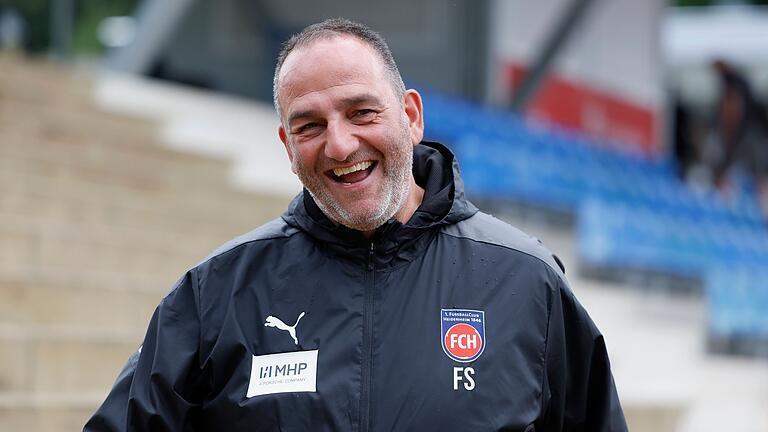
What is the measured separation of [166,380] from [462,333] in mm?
491

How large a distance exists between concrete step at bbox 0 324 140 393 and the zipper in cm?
289

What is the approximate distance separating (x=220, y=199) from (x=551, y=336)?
289 inches

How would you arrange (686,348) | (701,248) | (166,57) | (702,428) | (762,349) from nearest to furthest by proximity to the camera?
1. (702,428)
2. (686,348)
3. (762,349)
4. (701,248)
5. (166,57)

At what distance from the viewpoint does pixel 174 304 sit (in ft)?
7.54

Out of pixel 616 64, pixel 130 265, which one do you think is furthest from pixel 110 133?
pixel 616 64

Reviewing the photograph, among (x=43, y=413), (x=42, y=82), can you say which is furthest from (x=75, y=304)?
(x=42, y=82)

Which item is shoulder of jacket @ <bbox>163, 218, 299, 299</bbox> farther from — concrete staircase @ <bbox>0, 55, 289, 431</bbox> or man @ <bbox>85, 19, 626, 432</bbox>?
concrete staircase @ <bbox>0, 55, 289, 431</bbox>

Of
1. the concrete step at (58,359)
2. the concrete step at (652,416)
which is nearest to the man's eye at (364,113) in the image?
the concrete step at (58,359)

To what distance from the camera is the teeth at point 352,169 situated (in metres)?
2.24

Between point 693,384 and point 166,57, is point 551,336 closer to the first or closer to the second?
point 693,384

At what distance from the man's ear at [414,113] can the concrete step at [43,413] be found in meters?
2.34

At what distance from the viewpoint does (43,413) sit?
4.37m

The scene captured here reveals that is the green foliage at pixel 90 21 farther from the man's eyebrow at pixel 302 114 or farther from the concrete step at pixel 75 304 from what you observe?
the man's eyebrow at pixel 302 114

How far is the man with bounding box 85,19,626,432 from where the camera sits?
2.19 m
